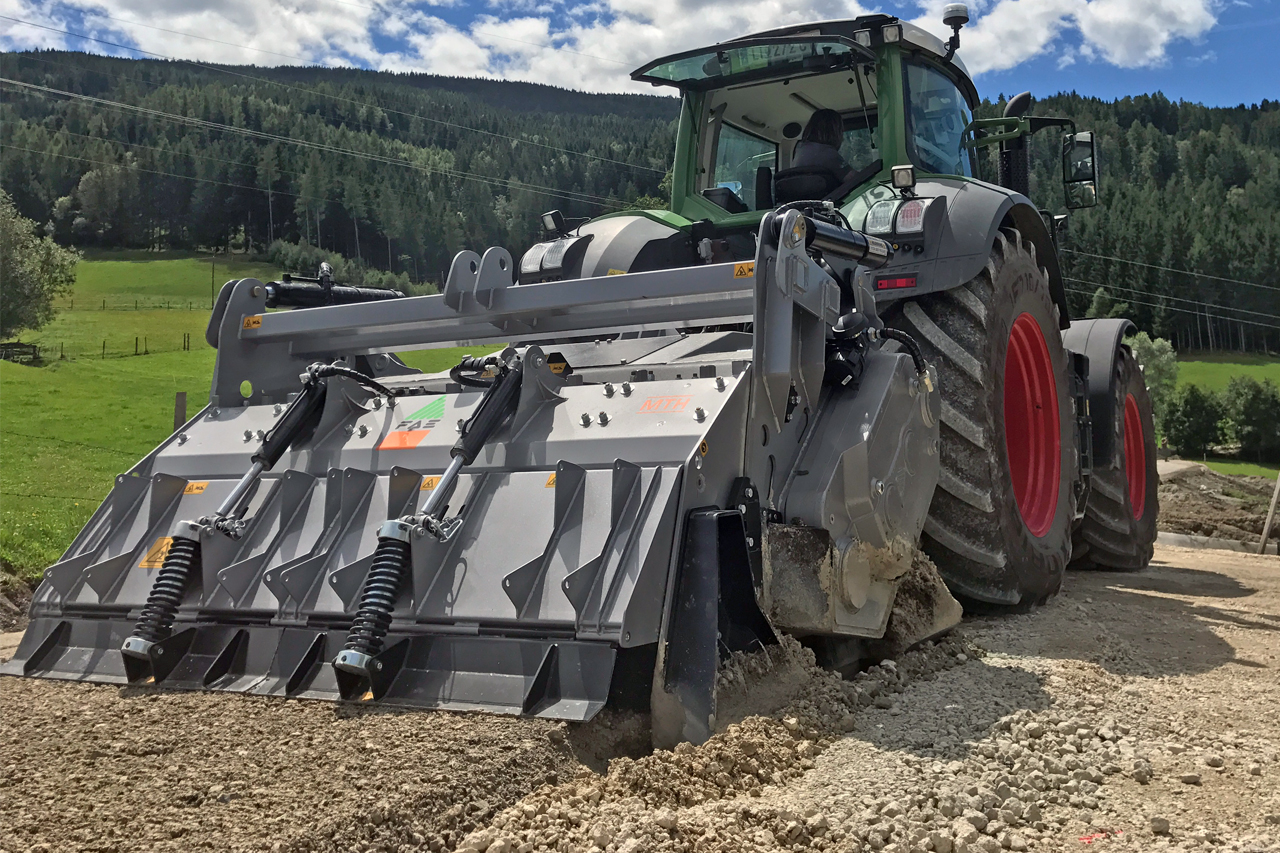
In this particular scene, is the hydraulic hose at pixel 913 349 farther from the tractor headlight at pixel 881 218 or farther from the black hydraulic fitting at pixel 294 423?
the black hydraulic fitting at pixel 294 423

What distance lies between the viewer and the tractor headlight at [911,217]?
449 centimetres

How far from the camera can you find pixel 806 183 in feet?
17.5

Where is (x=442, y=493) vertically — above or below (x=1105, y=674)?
above

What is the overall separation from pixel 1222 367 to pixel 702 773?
233 feet

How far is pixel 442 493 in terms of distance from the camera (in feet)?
10.6

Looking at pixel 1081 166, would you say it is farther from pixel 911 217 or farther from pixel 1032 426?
pixel 911 217

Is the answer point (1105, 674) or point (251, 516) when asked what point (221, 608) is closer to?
point (251, 516)

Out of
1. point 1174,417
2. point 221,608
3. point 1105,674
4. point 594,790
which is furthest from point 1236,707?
point 1174,417

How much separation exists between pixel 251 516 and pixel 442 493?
0.91 metres

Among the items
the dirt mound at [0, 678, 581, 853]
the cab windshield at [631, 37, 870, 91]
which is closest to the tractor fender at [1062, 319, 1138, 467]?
the cab windshield at [631, 37, 870, 91]

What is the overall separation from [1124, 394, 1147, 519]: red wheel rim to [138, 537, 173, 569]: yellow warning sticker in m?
6.34

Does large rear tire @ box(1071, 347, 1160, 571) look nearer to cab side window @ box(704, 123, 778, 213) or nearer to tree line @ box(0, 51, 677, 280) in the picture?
cab side window @ box(704, 123, 778, 213)

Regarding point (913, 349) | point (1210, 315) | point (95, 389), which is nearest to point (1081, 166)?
point (913, 349)

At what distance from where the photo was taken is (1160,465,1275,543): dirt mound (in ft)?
40.3
